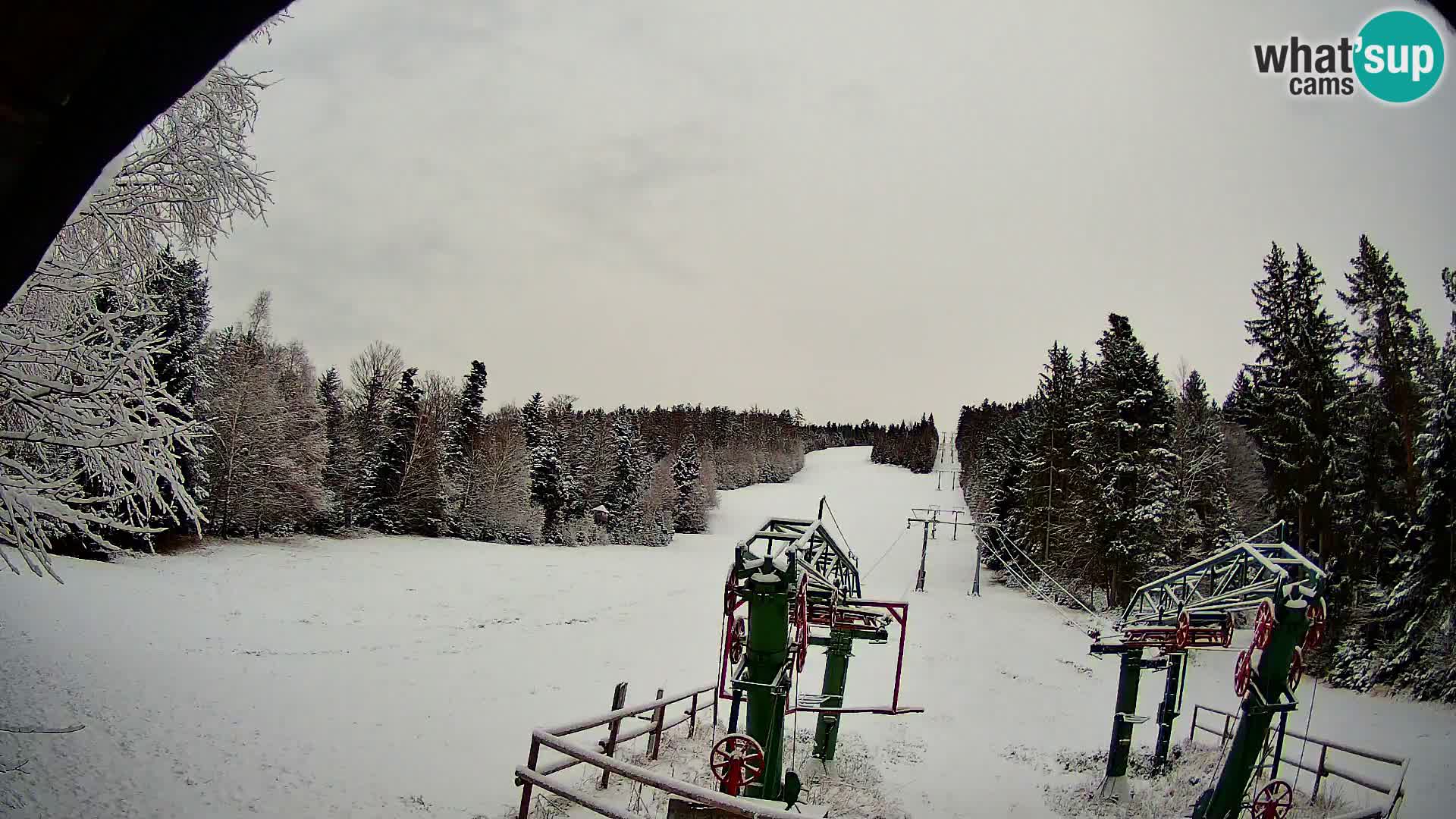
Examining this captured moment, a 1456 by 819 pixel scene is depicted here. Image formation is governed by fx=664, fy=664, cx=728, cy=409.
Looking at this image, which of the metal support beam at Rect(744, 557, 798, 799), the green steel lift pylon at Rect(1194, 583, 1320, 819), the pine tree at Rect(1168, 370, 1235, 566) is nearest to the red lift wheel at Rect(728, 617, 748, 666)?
the metal support beam at Rect(744, 557, 798, 799)

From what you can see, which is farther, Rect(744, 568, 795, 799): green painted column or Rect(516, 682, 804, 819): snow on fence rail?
Rect(744, 568, 795, 799): green painted column

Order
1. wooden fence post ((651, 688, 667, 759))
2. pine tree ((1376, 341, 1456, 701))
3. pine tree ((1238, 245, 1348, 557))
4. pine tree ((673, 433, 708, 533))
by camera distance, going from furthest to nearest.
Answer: pine tree ((673, 433, 708, 533))
pine tree ((1238, 245, 1348, 557))
wooden fence post ((651, 688, 667, 759))
pine tree ((1376, 341, 1456, 701))

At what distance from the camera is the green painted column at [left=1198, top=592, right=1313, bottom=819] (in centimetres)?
983

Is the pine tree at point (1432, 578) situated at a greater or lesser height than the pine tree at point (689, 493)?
greater

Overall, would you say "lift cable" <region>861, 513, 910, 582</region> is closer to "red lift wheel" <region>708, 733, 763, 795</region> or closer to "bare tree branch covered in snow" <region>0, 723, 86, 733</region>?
"red lift wheel" <region>708, 733, 763, 795</region>

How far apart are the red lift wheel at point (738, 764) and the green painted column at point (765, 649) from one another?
17 centimetres

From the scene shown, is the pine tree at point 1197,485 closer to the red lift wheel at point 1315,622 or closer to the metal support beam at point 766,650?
the red lift wheel at point 1315,622

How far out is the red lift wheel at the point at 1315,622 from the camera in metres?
9.88

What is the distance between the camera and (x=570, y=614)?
2836cm

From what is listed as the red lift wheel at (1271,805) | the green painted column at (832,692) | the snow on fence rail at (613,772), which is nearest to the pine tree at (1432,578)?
the red lift wheel at (1271,805)

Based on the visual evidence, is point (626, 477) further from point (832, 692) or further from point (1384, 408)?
point (1384, 408)

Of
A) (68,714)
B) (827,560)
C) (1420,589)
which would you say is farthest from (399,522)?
(1420,589)

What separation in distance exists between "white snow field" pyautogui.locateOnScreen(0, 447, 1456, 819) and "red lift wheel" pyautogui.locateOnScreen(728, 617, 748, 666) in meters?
4.46

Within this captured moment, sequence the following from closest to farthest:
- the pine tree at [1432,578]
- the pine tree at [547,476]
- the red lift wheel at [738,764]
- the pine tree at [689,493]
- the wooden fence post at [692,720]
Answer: the pine tree at [1432,578] < the red lift wheel at [738,764] < the wooden fence post at [692,720] < the pine tree at [547,476] < the pine tree at [689,493]
